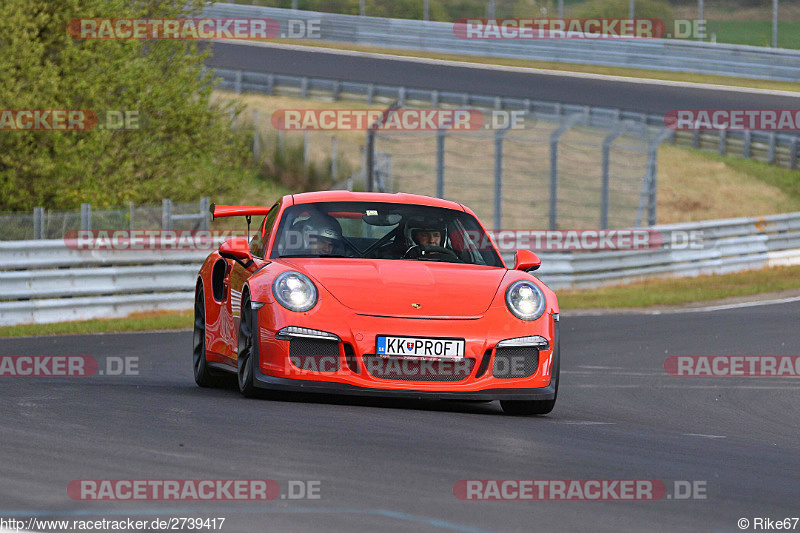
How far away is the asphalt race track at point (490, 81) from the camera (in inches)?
1363

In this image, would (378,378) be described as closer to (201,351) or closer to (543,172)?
(201,351)

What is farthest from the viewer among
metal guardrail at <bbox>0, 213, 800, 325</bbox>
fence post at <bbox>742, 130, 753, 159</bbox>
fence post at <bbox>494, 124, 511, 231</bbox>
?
fence post at <bbox>742, 130, 753, 159</bbox>

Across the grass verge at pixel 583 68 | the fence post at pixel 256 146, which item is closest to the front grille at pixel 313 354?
the grass verge at pixel 583 68

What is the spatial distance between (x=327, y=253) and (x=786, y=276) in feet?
61.9

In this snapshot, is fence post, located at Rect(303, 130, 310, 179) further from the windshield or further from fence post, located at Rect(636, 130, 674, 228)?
the windshield

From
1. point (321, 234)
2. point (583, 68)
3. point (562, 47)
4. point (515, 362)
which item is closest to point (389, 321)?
point (515, 362)

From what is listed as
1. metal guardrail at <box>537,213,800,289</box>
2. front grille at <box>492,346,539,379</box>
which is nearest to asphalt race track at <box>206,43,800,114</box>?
metal guardrail at <box>537,213,800,289</box>

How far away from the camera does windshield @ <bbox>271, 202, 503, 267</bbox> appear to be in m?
8.76

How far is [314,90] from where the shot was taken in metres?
42.2

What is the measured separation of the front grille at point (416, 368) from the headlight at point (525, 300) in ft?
1.48

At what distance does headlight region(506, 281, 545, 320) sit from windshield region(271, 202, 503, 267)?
2.25ft

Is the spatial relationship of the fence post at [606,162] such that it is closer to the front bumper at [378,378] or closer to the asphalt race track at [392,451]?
the asphalt race track at [392,451]

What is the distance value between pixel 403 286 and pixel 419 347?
441 millimetres

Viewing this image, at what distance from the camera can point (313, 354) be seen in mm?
7785
